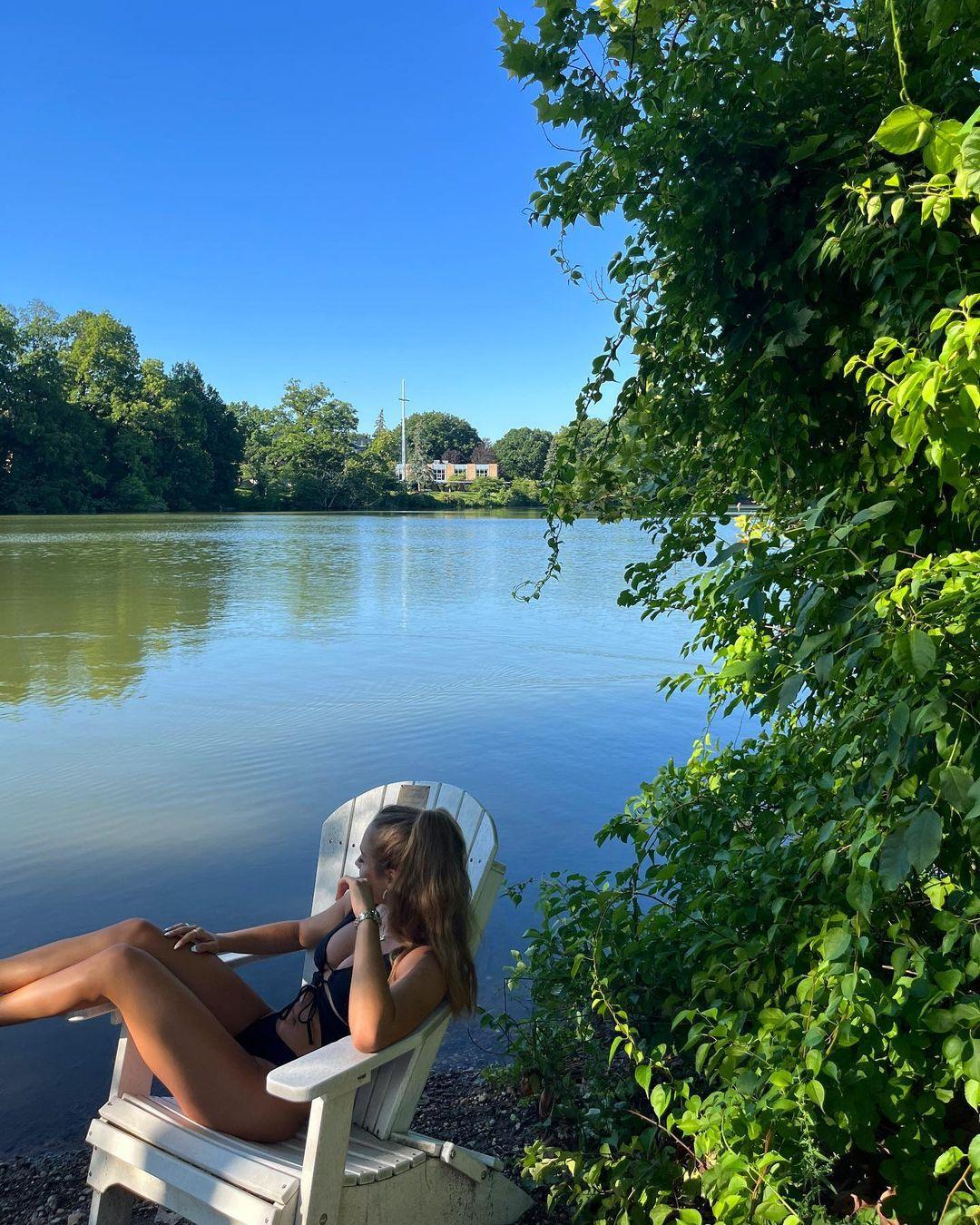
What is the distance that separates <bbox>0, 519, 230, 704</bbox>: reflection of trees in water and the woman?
5962 mm

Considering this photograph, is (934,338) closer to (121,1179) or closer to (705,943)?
(705,943)

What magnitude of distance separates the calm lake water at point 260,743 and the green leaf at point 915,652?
2336 mm

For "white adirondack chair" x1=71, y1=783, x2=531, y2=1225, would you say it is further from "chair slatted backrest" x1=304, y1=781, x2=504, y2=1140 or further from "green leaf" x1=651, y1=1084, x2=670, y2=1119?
"green leaf" x1=651, y1=1084, x2=670, y2=1119

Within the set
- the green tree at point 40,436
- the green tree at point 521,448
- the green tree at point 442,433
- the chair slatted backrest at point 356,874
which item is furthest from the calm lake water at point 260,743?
the green tree at point 442,433

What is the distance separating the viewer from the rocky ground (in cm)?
227

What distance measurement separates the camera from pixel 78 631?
11188 mm

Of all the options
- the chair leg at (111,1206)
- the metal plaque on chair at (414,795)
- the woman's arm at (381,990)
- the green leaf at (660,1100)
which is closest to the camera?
the green leaf at (660,1100)

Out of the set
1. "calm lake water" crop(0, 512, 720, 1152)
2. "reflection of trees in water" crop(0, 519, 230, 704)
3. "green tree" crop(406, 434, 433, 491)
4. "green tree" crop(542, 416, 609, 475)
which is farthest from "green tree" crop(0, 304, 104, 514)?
"green tree" crop(542, 416, 609, 475)

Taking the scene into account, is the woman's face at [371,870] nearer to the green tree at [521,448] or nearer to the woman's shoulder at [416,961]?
the woman's shoulder at [416,961]

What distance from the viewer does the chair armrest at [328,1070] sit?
1.68m

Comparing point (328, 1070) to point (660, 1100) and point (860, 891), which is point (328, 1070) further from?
point (860, 891)

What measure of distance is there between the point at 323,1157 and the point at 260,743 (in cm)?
489

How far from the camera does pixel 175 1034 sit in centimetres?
204

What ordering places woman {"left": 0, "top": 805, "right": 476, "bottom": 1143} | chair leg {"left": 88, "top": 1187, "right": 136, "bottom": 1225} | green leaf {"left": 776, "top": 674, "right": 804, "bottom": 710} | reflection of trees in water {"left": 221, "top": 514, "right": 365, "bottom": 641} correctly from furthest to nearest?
reflection of trees in water {"left": 221, "top": 514, "right": 365, "bottom": 641} → chair leg {"left": 88, "top": 1187, "right": 136, "bottom": 1225} → woman {"left": 0, "top": 805, "right": 476, "bottom": 1143} → green leaf {"left": 776, "top": 674, "right": 804, "bottom": 710}
